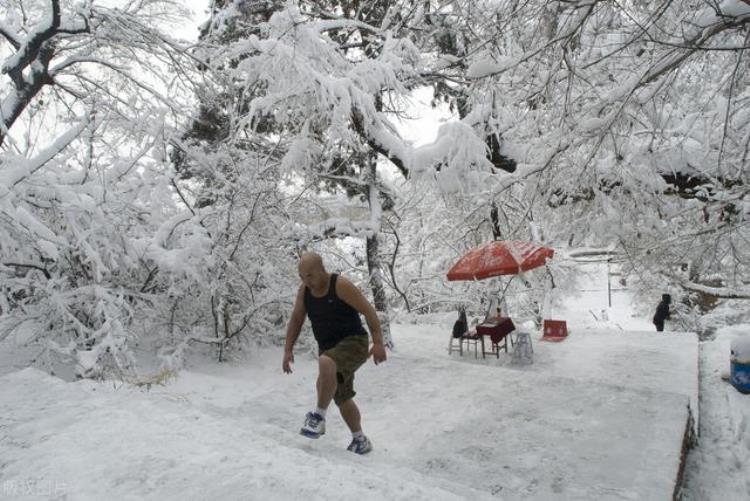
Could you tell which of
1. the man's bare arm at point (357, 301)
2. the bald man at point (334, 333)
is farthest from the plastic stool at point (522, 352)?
the man's bare arm at point (357, 301)

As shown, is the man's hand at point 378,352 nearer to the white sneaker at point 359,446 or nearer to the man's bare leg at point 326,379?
the man's bare leg at point 326,379

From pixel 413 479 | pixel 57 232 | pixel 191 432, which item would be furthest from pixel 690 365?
pixel 57 232

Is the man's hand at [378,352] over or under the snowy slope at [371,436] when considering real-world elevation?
over

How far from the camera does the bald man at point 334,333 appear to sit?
10.7ft

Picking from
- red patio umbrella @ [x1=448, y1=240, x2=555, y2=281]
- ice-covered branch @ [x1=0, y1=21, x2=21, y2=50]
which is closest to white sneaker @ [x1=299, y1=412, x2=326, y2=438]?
red patio umbrella @ [x1=448, y1=240, x2=555, y2=281]

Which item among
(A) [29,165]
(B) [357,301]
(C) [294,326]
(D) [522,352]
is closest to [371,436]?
(C) [294,326]

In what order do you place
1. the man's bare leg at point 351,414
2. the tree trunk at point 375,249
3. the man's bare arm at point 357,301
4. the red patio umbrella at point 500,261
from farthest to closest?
the tree trunk at point 375,249, the red patio umbrella at point 500,261, the man's bare leg at point 351,414, the man's bare arm at point 357,301

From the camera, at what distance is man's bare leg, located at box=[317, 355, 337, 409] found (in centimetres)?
319

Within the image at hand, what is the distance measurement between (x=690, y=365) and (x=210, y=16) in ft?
36.1

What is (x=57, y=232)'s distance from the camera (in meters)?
5.92

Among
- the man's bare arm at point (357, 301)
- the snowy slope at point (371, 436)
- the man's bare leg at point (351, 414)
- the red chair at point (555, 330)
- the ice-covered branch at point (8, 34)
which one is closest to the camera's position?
the snowy slope at point (371, 436)

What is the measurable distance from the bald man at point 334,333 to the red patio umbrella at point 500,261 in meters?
5.17

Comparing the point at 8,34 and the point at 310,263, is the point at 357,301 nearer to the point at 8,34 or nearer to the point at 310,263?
the point at 310,263

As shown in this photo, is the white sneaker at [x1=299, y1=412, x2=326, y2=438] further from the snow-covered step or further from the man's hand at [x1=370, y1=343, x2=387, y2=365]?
the man's hand at [x1=370, y1=343, x2=387, y2=365]
